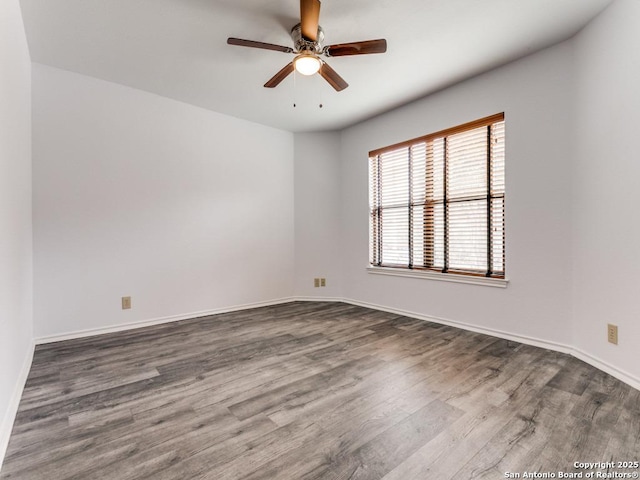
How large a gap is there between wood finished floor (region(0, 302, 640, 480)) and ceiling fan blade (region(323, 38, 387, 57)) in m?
2.24

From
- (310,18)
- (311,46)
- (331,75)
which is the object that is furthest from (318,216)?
(310,18)

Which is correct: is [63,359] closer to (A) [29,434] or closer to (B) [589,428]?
(A) [29,434]

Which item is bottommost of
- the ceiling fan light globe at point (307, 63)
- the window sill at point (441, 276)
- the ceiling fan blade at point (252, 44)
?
the window sill at point (441, 276)

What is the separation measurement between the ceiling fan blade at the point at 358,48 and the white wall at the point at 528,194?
4.82 feet

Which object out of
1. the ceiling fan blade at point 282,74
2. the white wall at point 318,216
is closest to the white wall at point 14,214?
the ceiling fan blade at point 282,74

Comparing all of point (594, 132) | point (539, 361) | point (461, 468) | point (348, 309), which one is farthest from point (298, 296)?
point (594, 132)

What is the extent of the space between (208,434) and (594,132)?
3210 millimetres

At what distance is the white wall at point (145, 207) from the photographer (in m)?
2.79

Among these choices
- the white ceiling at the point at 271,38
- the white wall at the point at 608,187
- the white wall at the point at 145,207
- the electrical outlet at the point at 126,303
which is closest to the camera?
the white wall at the point at 608,187

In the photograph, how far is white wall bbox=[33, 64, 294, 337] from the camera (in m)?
2.79

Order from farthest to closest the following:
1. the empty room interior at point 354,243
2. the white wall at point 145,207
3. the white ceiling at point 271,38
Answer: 1. the white wall at point 145,207
2. the white ceiling at point 271,38
3. the empty room interior at point 354,243

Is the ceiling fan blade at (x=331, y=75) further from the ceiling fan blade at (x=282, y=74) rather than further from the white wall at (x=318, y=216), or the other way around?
the white wall at (x=318, y=216)

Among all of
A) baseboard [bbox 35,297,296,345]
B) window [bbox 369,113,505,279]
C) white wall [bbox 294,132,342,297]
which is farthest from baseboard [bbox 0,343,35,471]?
window [bbox 369,113,505,279]

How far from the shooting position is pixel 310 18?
6.20 feet
